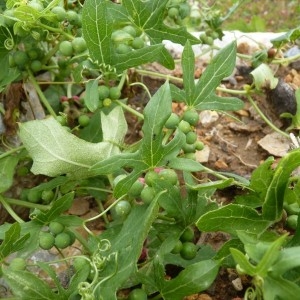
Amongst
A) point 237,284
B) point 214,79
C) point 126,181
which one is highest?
point 214,79

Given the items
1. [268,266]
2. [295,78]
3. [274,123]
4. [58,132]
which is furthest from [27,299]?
[295,78]

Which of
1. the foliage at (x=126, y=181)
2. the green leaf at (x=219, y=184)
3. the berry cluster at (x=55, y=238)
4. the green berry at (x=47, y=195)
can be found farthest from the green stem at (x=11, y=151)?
the green leaf at (x=219, y=184)

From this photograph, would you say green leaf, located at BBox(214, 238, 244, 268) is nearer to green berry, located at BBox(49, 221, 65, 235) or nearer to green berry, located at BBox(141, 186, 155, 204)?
green berry, located at BBox(141, 186, 155, 204)

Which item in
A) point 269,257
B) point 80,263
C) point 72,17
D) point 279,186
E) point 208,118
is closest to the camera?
point 269,257

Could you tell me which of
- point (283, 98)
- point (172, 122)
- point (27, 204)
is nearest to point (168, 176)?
point (172, 122)

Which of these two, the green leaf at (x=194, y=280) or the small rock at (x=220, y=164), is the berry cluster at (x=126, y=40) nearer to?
the small rock at (x=220, y=164)

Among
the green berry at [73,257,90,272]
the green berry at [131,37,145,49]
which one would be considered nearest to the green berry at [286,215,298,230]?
the green berry at [73,257,90,272]

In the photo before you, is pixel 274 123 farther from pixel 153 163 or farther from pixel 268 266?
pixel 268 266

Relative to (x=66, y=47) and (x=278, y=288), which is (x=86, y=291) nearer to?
(x=278, y=288)
